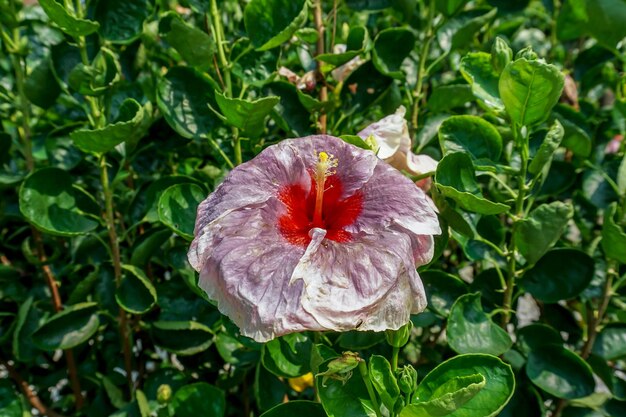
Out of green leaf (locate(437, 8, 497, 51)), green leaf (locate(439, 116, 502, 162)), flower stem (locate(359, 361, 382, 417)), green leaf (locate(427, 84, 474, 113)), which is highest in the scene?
green leaf (locate(437, 8, 497, 51))

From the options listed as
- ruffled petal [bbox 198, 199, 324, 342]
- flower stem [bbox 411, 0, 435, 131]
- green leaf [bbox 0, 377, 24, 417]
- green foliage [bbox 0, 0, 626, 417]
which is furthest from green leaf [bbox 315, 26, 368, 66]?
green leaf [bbox 0, 377, 24, 417]

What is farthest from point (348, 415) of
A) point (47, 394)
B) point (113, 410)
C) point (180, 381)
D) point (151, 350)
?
point (47, 394)

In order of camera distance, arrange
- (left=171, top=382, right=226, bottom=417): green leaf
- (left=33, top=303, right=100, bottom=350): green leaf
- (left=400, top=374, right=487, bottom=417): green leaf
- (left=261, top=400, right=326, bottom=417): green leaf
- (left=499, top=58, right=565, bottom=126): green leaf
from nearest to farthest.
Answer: (left=400, top=374, right=487, bottom=417): green leaf < (left=499, top=58, right=565, bottom=126): green leaf < (left=261, top=400, right=326, bottom=417): green leaf < (left=171, top=382, right=226, bottom=417): green leaf < (left=33, top=303, right=100, bottom=350): green leaf

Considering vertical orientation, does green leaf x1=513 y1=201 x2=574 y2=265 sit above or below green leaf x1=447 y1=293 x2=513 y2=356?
above

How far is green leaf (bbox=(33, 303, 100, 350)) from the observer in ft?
4.07

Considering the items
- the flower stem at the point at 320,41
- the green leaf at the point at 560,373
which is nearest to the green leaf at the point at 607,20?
the flower stem at the point at 320,41

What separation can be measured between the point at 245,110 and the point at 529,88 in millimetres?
415

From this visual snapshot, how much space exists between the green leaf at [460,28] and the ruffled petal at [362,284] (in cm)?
60

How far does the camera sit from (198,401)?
1125 millimetres

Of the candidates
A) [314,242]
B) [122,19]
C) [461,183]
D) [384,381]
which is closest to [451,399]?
[384,381]

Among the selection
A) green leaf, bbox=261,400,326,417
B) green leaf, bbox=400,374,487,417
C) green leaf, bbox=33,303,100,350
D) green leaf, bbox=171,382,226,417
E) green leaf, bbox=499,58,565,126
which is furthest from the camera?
green leaf, bbox=33,303,100,350

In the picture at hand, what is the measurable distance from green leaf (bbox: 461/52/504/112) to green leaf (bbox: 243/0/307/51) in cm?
27

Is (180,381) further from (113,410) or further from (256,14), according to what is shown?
(256,14)

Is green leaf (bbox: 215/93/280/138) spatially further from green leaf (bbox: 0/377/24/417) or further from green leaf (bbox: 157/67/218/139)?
green leaf (bbox: 0/377/24/417)
